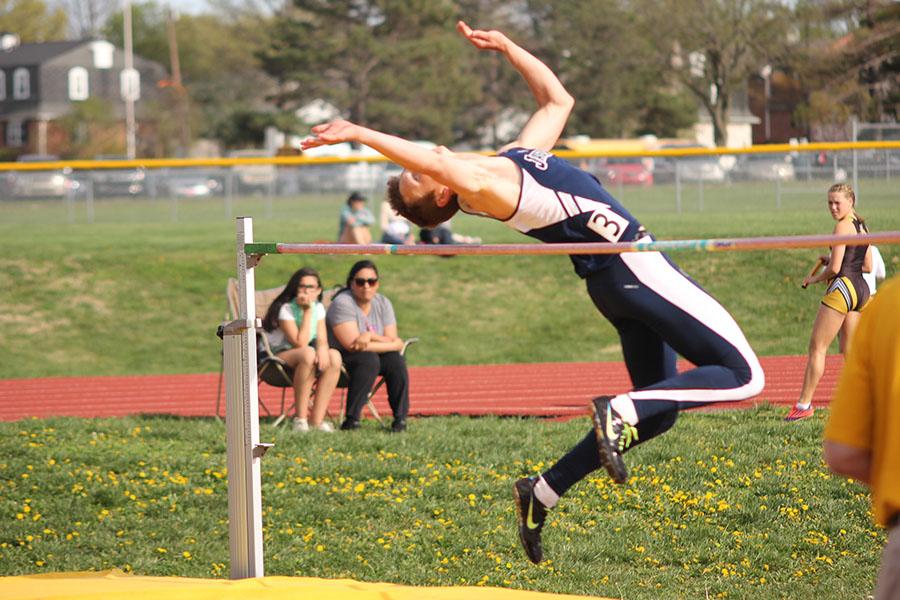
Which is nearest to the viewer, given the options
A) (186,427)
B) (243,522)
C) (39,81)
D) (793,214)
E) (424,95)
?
(243,522)

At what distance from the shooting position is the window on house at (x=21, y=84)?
7194 centimetres

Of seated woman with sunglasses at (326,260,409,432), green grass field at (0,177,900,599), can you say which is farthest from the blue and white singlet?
seated woman with sunglasses at (326,260,409,432)

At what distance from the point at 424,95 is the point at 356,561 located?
149 ft

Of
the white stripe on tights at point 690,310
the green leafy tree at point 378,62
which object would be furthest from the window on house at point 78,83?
the white stripe on tights at point 690,310

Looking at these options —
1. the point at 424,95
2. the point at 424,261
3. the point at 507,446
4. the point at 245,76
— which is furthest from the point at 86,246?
the point at 245,76

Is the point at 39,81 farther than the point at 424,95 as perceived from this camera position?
Yes

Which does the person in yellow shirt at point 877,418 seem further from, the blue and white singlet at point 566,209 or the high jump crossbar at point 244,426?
the high jump crossbar at point 244,426

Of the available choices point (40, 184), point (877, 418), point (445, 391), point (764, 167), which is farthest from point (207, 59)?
point (877, 418)

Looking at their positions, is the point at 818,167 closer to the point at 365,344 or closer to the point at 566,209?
the point at 365,344

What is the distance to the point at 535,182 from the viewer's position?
178 inches

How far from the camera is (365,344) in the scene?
30.9ft

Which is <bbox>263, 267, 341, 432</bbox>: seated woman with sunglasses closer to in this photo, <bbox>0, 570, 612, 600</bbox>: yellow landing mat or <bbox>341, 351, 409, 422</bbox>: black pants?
<bbox>341, 351, 409, 422</bbox>: black pants

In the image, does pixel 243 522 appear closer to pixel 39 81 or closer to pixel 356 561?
pixel 356 561

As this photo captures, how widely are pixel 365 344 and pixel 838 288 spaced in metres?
3.28
